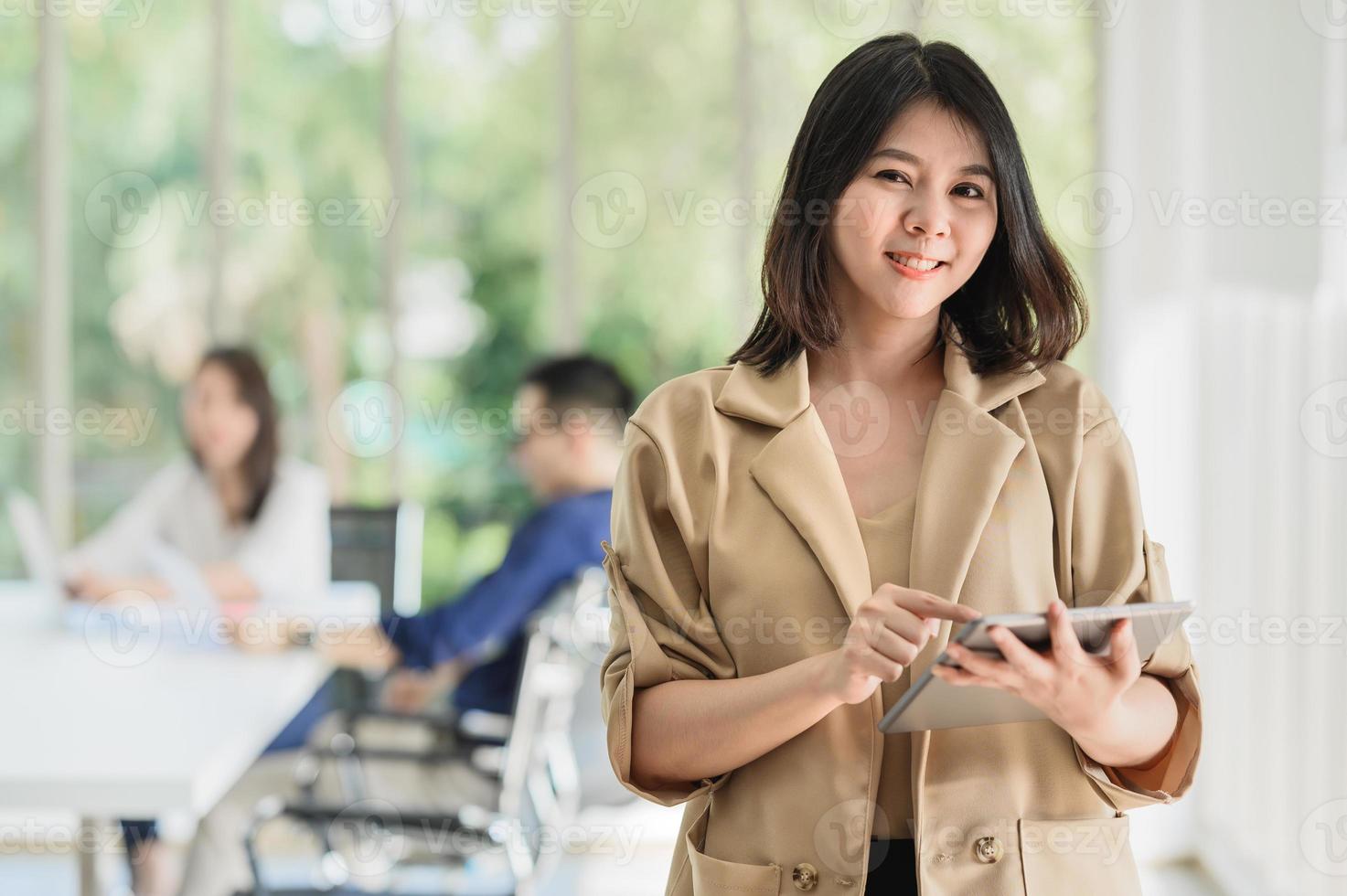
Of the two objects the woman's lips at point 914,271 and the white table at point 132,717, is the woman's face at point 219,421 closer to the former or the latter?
the white table at point 132,717

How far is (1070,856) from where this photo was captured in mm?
1143

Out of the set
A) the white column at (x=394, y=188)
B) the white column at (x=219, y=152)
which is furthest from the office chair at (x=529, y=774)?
the white column at (x=219, y=152)

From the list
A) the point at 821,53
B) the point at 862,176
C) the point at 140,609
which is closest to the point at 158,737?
the point at 140,609

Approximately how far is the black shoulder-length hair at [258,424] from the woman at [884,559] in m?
2.65

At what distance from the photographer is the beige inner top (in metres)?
1.17

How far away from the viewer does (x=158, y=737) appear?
7.23 feet

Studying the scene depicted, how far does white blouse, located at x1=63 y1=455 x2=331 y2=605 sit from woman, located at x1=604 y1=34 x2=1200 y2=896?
2425mm

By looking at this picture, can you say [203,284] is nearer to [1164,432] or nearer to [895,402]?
[1164,432]

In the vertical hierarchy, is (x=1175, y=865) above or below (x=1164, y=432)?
below

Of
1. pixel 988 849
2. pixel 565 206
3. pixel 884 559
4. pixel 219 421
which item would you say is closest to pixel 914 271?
pixel 884 559

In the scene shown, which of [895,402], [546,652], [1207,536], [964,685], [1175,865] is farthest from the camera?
[1175,865]

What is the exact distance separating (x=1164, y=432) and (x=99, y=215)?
373 cm

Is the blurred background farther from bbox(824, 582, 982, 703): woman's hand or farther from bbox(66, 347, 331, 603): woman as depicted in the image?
bbox(824, 582, 982, 703): woman's hand

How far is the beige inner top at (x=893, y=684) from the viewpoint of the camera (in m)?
1.17
